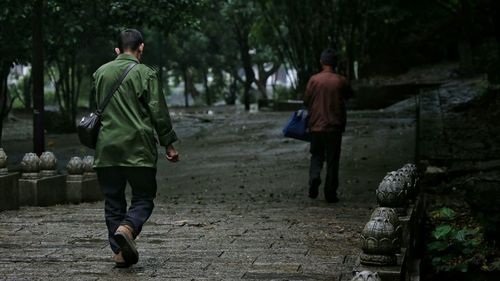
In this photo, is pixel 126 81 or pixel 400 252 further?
pixel 126 81

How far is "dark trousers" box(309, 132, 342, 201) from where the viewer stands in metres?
11.1

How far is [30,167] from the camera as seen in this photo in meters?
10.4

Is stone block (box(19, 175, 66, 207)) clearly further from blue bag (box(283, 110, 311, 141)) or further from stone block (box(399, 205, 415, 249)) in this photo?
stone block (box(399, 205, 415, 249))

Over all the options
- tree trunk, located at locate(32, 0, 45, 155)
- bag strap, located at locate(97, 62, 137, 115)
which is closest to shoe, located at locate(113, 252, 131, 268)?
bag strap, located at locate(97, 62, 137, 115)

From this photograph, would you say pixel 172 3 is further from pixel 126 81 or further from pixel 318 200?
pixel 126 81

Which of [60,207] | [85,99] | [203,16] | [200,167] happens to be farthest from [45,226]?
[85,99]

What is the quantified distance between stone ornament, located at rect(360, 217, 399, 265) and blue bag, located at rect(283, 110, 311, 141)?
6.21 metres

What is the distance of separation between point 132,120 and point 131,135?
4.7 inches

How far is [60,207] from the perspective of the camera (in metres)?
10.6

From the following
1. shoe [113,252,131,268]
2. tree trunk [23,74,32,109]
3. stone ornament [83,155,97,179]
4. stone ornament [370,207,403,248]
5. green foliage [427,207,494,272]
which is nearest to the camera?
stone ornament [370,207,403,248]

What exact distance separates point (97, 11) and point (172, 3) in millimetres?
2033

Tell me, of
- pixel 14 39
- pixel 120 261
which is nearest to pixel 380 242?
pixel 120 261

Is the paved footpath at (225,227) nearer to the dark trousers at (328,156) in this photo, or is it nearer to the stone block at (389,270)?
the dark trousers at (328,156)

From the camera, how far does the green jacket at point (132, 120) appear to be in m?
6.38
